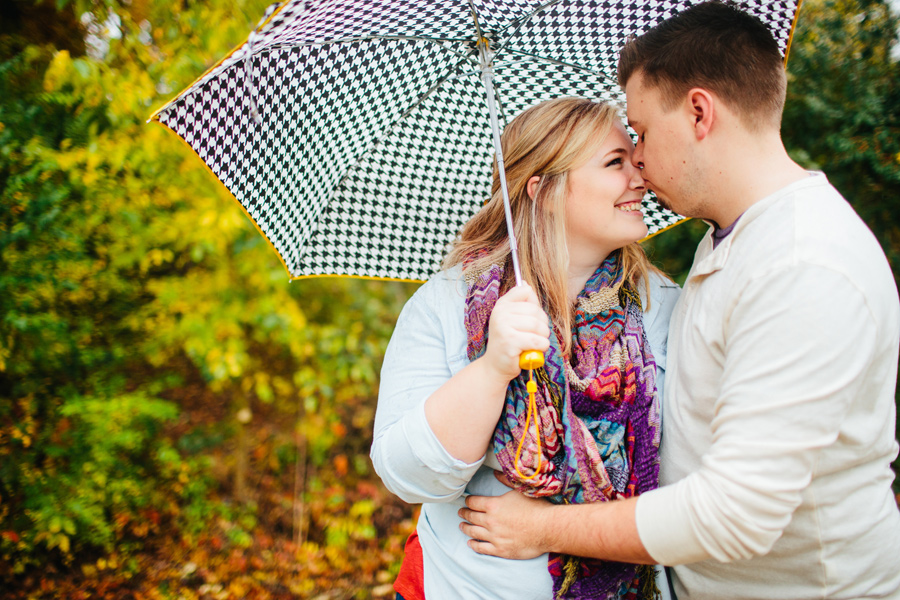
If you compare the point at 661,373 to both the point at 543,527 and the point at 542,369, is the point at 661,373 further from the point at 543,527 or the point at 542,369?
the point at 543,527

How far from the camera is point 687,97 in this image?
153 cm

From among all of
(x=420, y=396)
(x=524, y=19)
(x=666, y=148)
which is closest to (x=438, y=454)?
(x=420, y=396)

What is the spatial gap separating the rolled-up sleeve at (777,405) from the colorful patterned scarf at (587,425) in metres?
0.38

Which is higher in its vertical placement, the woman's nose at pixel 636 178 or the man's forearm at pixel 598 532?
the woman's nose at pixel 636 178

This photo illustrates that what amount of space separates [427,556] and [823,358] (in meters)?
1.21

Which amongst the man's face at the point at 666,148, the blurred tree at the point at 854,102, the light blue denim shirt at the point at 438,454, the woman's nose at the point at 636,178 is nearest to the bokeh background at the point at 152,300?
the blurred tree at the point at 854,102

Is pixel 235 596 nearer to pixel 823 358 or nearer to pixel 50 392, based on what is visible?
pixel 50 392

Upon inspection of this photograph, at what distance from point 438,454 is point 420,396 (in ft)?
0.76

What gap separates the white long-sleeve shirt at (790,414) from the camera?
115 cm

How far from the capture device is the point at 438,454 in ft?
4.90

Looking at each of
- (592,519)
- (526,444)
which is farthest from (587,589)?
(526,444)

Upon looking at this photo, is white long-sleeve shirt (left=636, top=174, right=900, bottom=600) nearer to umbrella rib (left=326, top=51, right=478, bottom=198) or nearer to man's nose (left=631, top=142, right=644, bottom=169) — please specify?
man's nose (left=631, top=142, right=644, bottom=169)

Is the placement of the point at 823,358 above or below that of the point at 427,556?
above

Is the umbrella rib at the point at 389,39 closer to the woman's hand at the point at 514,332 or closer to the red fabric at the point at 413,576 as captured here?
the woman's hand at the point at 514,332
